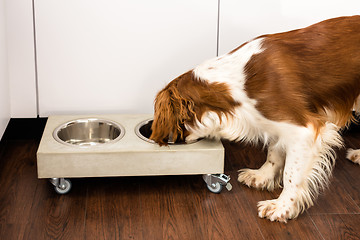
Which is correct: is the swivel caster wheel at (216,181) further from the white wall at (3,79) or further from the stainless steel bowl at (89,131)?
the white wall at (3,79)

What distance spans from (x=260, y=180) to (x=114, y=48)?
1.13m

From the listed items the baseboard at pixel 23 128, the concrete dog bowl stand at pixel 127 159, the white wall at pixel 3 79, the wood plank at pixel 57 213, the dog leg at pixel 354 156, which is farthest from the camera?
the baseboard at pixel 23 128

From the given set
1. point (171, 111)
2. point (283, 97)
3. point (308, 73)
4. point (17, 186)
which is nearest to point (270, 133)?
point (283, 97)

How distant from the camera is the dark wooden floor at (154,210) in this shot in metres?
2.42

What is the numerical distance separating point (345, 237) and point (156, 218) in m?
0.88

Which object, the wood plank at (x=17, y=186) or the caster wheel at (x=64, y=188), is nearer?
the wood plank at (x=17, y=186)

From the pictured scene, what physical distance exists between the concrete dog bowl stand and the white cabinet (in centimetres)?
47

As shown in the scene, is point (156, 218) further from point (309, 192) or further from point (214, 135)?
point (309, 192)

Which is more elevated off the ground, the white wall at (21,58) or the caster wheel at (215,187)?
the white wall at (21,58)

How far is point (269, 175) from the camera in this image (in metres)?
2.85

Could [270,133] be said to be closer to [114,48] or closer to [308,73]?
[308,73]

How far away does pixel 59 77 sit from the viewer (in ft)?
10.3

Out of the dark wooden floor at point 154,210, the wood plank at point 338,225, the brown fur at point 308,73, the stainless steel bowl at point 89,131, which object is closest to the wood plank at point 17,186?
the dark wooden floor at point 154,210

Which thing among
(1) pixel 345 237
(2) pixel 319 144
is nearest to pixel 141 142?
(2) pixel 319 144
